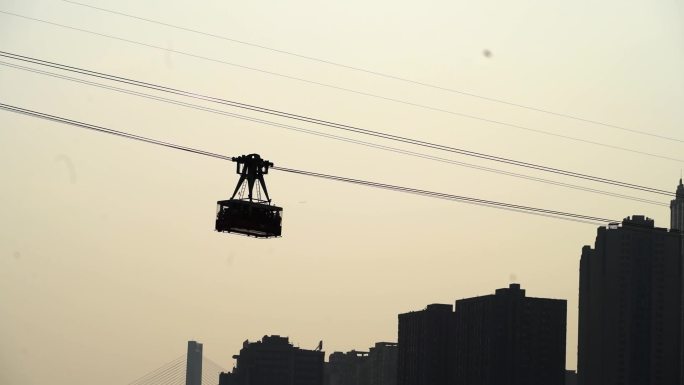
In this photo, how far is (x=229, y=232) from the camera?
212 feet

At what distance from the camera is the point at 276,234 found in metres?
64.9

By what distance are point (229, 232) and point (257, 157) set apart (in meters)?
3.63

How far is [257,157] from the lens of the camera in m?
64.4

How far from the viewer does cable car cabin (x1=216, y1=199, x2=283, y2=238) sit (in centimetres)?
6450

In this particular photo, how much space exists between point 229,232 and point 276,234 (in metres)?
2.13

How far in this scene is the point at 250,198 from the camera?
213 feet

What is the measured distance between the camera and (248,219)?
64750mm

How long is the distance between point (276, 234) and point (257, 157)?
3.61 metres

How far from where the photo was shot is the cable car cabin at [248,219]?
64.5 metres

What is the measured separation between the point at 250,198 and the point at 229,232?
71.2 inches
